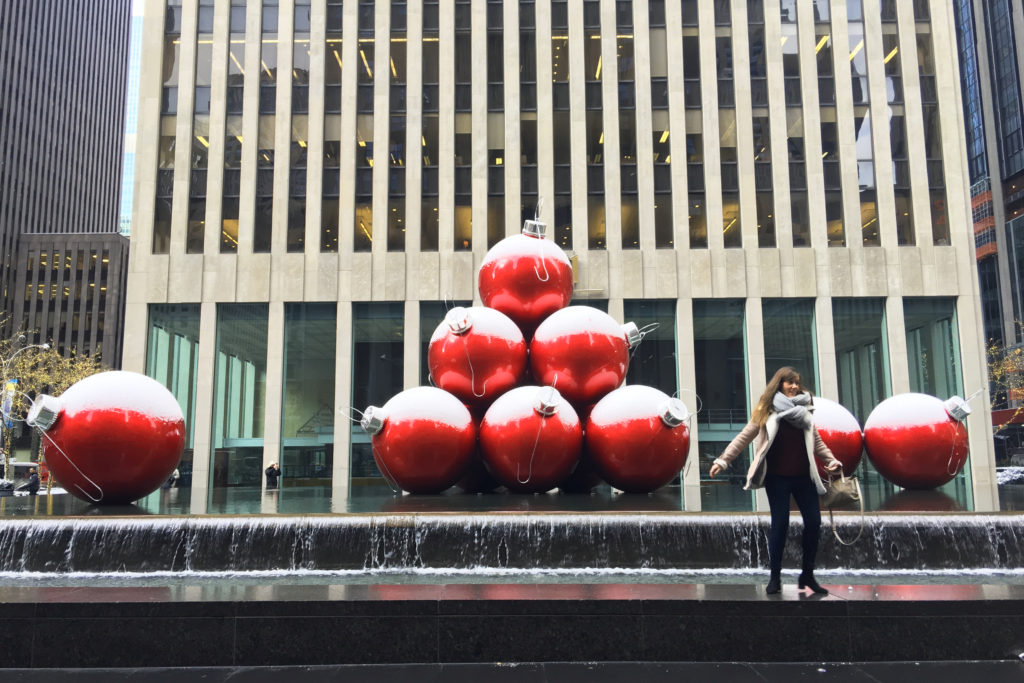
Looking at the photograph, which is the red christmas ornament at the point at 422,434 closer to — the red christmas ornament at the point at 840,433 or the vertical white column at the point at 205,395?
the red christmas ornament at the point at 840,433

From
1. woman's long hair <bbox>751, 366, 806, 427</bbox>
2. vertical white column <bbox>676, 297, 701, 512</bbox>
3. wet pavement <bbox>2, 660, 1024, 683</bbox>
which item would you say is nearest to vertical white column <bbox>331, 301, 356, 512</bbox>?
vertical white column <bbox>676, 297, 701, 512</bbox>

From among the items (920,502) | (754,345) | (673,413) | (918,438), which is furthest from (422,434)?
(754,345)

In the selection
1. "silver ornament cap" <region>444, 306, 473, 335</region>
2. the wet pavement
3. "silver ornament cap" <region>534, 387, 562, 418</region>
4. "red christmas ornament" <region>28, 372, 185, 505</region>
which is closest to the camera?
the wet pavement

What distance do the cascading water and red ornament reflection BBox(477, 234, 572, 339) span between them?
12.8 feet

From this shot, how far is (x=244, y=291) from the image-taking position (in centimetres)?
2489

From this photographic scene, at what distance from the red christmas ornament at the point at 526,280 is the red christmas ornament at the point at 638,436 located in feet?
5.96

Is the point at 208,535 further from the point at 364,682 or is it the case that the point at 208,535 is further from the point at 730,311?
the point at 730,311

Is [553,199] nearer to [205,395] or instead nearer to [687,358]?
[687,358]

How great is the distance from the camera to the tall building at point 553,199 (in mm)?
24562

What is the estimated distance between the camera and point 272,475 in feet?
73.3

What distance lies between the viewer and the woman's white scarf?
5.04m

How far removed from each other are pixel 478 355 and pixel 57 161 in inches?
4292

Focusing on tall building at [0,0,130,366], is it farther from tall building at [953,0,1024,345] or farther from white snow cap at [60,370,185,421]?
tall building at [953,0,1024,345]

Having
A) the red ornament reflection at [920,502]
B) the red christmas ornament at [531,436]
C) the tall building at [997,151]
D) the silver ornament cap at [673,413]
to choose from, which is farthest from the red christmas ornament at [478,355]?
the tall building at [997,151]
